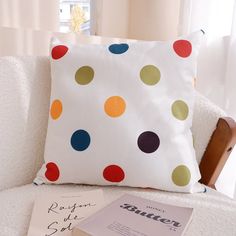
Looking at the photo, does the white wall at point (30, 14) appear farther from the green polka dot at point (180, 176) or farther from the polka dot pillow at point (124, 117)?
the green polka dot at point (180, 176)

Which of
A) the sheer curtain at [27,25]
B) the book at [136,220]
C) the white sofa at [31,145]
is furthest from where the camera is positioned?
the sheer curtain at [27,25]

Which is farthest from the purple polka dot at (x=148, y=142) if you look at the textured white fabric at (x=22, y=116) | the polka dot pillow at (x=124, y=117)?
the textured white fabric at (x=22, y=116)

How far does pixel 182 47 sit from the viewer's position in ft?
2.97

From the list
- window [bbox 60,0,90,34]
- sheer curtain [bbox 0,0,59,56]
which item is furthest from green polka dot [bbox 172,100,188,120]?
window [bbox 60,0,90,34]

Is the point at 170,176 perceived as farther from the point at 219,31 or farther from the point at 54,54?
the point at 219,31

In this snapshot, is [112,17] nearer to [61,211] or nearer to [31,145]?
[31,145]

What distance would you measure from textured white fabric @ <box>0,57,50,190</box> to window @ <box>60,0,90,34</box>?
70 centimetres

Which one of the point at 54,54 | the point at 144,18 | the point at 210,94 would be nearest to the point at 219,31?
the point at 210,94

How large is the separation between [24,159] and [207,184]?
1.80 feet

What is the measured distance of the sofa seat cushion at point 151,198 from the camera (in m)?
0.64

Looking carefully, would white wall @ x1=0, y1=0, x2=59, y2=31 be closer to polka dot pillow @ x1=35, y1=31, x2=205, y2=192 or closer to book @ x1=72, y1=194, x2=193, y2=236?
polka dot pillow @ x1=35, y1=31, x2=205, y2=192

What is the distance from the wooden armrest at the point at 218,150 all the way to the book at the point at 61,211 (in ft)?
1.17

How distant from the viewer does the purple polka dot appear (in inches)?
31.8

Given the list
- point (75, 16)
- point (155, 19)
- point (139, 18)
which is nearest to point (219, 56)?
point (155, 19)
